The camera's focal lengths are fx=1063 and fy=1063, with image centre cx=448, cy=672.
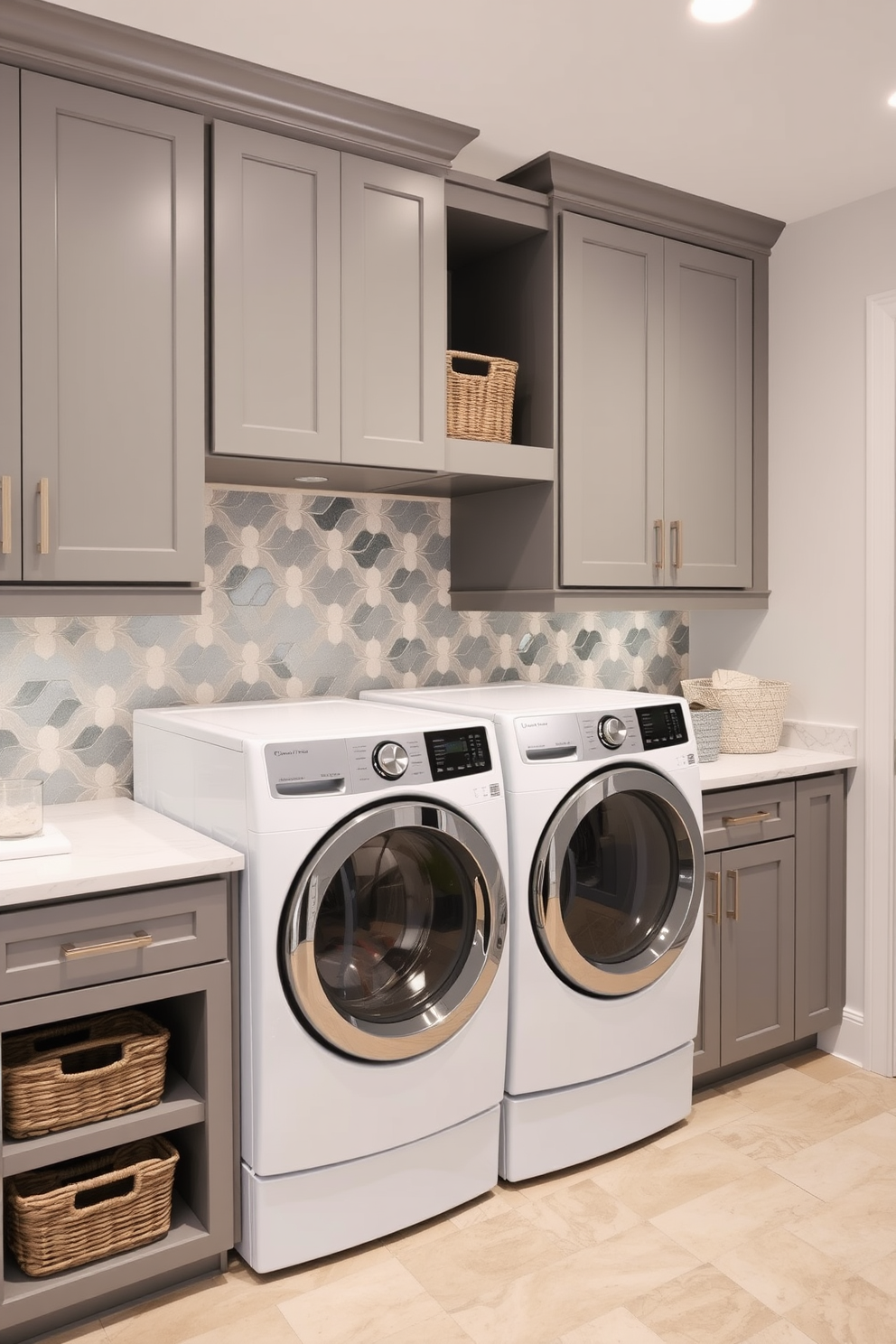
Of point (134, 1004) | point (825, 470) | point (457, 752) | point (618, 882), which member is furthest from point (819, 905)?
point (134, 1004)

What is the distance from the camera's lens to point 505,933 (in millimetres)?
2324

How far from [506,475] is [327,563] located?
0.55m

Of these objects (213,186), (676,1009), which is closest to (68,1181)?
(676,1009)

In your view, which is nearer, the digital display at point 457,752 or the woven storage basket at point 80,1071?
the woven storage basket at point 80,1071

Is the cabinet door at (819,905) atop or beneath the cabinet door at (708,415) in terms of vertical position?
beneath

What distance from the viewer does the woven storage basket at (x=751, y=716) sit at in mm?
3207

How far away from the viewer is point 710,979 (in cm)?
287

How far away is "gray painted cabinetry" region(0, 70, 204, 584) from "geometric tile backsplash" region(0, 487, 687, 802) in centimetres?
40

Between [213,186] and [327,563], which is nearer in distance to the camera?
[213,186]

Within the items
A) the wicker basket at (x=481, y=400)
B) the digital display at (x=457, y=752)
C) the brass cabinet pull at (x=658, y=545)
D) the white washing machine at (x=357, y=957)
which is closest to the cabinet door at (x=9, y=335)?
the white washing machine at (x=357, y=957)

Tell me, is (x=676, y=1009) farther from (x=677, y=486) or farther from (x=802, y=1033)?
(x=677, y=486)

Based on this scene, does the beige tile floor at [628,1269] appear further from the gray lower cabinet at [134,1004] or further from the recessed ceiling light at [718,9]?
the recessed ceiling light at [718,9]

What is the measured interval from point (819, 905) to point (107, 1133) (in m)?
2.08

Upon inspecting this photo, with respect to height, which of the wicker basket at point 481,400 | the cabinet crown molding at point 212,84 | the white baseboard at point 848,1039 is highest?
the cabinet crown molding at point 212,84
